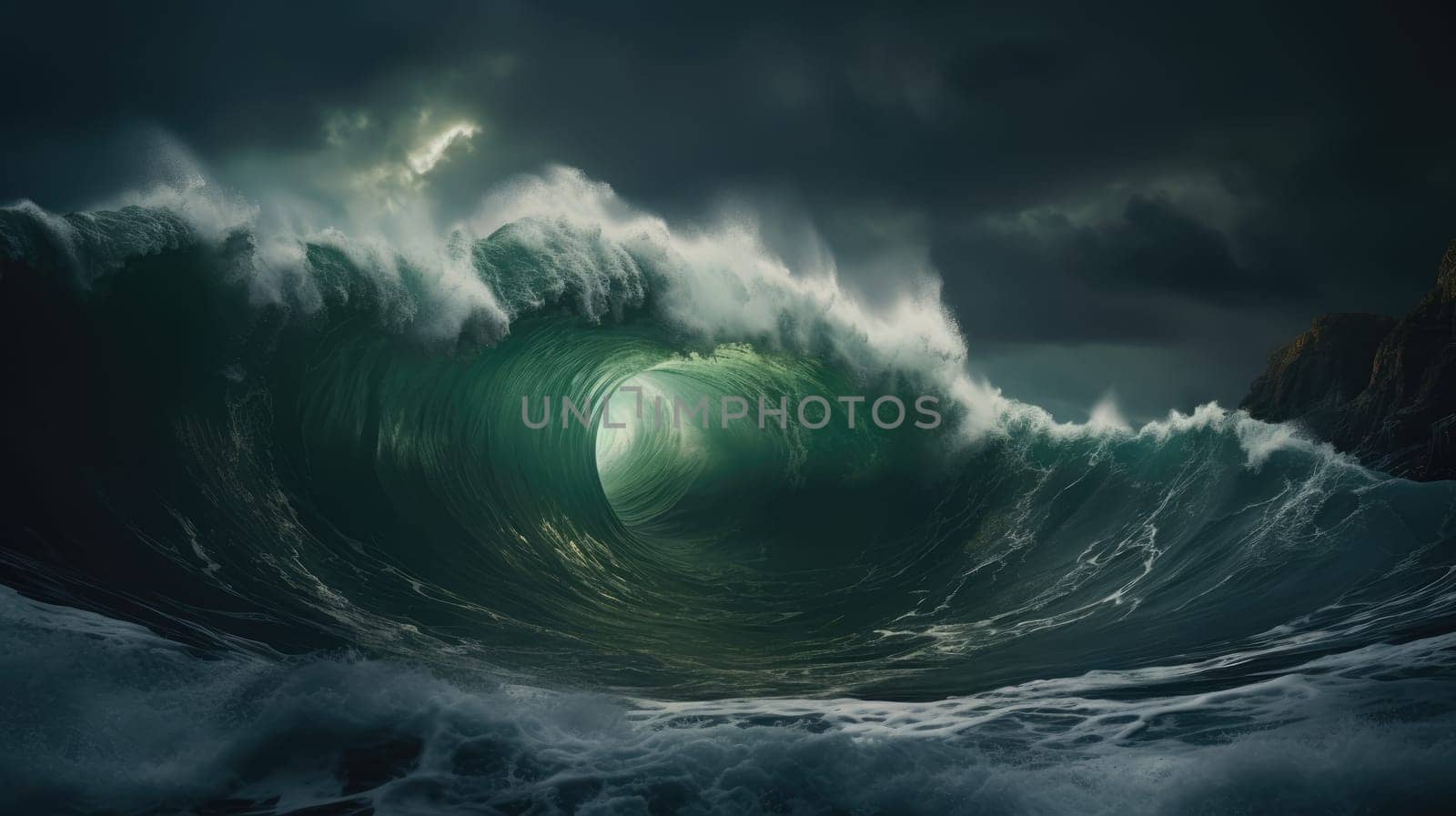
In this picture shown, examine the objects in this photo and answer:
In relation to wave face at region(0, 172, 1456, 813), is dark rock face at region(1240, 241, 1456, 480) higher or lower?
higher

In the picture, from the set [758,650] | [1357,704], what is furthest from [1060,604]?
[1357,704]

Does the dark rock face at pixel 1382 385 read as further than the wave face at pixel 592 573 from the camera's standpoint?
Yes

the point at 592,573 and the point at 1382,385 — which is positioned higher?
the point at 1382,385

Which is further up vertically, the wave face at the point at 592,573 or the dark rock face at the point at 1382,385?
the dark rock face at the point at 1382,385

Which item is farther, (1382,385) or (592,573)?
(1382,385)
